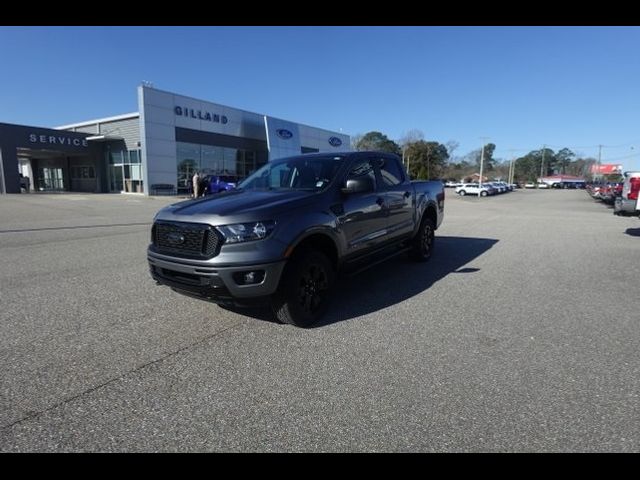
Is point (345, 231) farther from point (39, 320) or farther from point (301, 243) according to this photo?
point (39, 320)

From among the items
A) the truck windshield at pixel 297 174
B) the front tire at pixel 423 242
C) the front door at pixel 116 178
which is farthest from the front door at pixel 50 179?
the front tire at pixel 423 242

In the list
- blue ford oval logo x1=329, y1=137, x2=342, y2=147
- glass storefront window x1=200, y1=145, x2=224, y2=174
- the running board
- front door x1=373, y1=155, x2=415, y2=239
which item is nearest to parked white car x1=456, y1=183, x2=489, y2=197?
blue ford oval logo x1=329, y1=137, x2=342, y2=147

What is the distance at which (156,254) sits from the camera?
3969 millimetres

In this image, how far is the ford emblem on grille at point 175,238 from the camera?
376cm

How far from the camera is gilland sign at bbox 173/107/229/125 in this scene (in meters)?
30.9

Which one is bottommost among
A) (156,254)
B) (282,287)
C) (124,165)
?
(282,287)

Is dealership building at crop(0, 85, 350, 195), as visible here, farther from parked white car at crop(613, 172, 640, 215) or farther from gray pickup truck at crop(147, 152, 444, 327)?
parked white car at crop(613, 172, 640, 215)

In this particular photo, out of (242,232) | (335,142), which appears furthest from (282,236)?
(335,142)

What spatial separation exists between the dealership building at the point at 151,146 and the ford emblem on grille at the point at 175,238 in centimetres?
2830

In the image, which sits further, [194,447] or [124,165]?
[124,165]

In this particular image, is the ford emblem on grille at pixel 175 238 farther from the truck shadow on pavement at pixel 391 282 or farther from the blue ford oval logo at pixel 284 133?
the blue ford oval logo at pixel 284 133

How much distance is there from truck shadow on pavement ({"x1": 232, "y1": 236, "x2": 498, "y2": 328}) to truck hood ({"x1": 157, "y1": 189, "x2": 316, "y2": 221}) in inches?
48.2
